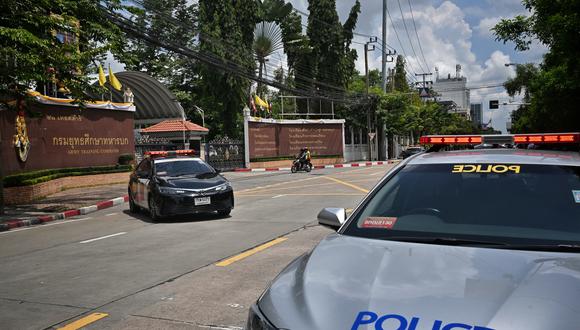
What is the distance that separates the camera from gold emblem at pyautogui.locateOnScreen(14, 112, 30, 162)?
18.9 m

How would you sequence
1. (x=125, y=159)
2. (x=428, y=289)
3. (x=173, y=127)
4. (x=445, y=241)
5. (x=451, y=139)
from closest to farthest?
(x=428, y=289) < (x=445, y=241) < (x=451, y=139) < (x=125, y=159) < (x=173, y=127)

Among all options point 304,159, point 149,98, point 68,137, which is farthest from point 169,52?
point 68,137

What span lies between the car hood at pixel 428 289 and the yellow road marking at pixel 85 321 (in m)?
2.68

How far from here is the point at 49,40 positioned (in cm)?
1386

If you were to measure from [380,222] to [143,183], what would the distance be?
10377 millimetres

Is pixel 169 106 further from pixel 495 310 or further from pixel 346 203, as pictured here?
pixel 495 310

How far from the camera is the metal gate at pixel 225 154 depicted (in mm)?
36219

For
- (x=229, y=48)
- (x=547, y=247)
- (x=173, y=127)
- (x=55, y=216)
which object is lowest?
(x=55, y=216)

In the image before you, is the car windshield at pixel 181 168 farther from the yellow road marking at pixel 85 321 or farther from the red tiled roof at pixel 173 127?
the red tiled roof at pixel 173 127

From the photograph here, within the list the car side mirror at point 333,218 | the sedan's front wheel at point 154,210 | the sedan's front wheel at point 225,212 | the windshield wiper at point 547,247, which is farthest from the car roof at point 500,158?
the sedan's front wheel at point 154,210

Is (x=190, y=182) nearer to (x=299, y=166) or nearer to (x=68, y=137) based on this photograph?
(x=68, y=137)

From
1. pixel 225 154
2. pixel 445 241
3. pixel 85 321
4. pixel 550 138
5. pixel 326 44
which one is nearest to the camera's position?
pixel 445 241

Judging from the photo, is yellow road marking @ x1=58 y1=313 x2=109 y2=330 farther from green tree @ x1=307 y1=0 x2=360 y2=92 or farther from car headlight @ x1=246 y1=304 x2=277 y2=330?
green tree @ x1=307 y1=0 x2=360 y2=92

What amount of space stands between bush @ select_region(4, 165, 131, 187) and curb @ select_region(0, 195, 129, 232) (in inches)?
Result: 113
